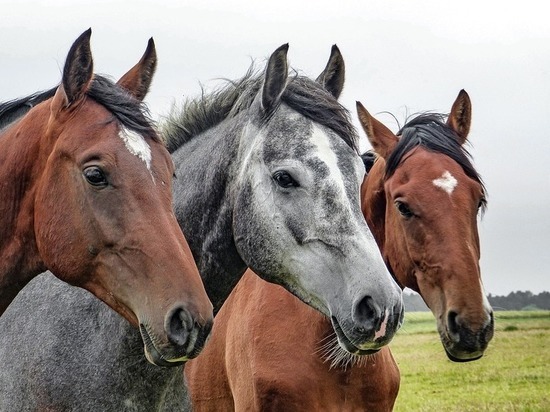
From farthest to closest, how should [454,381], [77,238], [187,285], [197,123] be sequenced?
[454,381], [197,123], [77,238], [187,285]

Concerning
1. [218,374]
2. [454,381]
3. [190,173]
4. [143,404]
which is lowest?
[454,381]

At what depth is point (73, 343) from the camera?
543 centimetres

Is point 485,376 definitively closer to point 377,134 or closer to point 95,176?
point 377,134

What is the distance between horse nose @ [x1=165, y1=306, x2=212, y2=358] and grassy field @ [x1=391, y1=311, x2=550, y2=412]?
6.45 metres

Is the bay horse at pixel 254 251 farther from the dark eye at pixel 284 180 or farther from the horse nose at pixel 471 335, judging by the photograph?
the horse nose at pixel 471 335

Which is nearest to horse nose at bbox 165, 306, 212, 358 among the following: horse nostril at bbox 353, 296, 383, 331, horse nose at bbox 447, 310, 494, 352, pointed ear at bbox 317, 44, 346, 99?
horse nostril at bbox 353, 296, 383, 331

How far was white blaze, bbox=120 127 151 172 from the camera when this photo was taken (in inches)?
178

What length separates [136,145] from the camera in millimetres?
4543

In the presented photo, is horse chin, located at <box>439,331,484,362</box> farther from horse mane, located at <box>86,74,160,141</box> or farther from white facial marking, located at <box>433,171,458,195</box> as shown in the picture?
horse mane, located at <box>86,74,160,141</box>

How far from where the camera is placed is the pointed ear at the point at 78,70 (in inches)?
180

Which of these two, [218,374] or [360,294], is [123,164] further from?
[218,374]

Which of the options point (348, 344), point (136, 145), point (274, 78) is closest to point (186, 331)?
point (136, 145)

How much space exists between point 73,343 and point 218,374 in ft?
5.80

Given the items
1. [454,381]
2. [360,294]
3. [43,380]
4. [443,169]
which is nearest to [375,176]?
[443,169]
